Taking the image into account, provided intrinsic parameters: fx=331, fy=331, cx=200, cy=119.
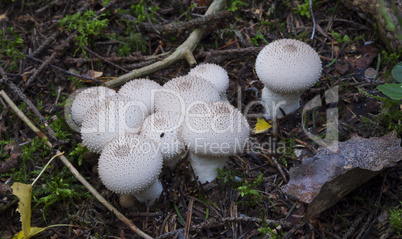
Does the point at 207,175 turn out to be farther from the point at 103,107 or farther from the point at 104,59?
the point at 104,59

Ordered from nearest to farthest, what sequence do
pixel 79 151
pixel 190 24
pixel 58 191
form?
pixel 58 191 < pixel 79 151 < pixel 190 24

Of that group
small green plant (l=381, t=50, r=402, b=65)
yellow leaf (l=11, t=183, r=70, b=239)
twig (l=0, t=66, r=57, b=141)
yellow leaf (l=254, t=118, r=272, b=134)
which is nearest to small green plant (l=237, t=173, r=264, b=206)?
yellow leaf (l=254, t=118, r=272, b=134)

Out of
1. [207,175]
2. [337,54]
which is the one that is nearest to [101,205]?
[207,175]

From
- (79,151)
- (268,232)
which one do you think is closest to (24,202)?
(79,151)

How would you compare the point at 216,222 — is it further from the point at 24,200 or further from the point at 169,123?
the point at 24,200

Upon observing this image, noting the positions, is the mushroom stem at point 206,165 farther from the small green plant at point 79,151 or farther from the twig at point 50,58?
the twig at point 50,58

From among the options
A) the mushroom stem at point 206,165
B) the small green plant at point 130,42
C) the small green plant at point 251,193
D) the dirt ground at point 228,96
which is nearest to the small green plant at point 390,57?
the dirt ground at point 228,96
